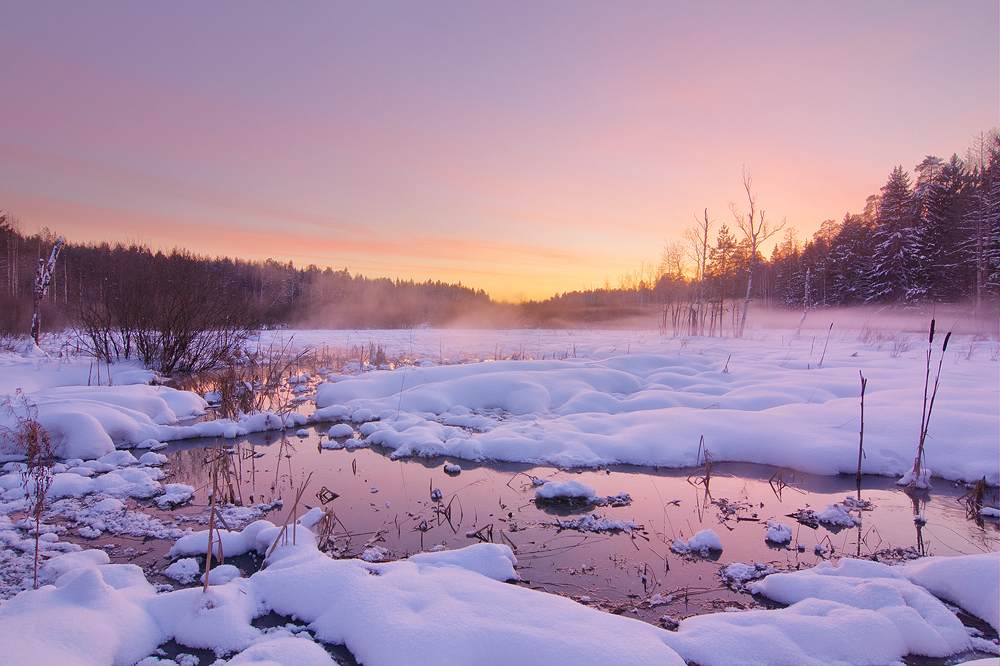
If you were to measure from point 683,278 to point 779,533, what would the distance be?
114ft

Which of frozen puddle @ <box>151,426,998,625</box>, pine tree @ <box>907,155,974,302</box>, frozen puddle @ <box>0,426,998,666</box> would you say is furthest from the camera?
pine tree @ <box>907,155,974,302</box>

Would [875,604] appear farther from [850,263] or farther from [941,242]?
[850,263]

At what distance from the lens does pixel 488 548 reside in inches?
109

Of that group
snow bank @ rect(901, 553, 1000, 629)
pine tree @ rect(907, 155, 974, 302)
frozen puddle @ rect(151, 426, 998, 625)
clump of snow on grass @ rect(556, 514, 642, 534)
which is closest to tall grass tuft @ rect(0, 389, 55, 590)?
frozen puddle @ rect(151, 426, 998, 625)

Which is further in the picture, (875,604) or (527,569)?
(527,569)

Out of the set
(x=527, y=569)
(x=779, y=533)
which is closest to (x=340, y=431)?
(x=527, y=569)

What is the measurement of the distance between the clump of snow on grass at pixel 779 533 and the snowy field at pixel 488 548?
0.41m

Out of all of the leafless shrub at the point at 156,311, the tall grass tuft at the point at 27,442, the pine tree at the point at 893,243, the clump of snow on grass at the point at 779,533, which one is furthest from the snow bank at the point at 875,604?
the pine tree at the point at 893,243

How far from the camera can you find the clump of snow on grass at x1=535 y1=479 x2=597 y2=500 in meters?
3.80

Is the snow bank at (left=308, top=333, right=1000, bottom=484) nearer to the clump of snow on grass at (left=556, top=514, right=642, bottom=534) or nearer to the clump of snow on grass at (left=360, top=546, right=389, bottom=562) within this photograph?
the clump of snow on grass at (left=556, top=514, right=642, bottom=534)

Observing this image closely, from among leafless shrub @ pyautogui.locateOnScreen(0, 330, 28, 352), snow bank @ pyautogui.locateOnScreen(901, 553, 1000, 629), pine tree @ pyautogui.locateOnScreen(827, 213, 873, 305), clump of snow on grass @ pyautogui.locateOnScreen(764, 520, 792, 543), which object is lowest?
clump of snow on grass @ pyautogui.locateOnScreen(764, 520, 792, 543)

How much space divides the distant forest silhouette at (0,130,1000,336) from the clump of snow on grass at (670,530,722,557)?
11357mm

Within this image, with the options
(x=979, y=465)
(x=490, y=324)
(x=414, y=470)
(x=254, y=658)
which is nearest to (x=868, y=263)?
(x=490, y=324)

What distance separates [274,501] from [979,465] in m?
7.05
